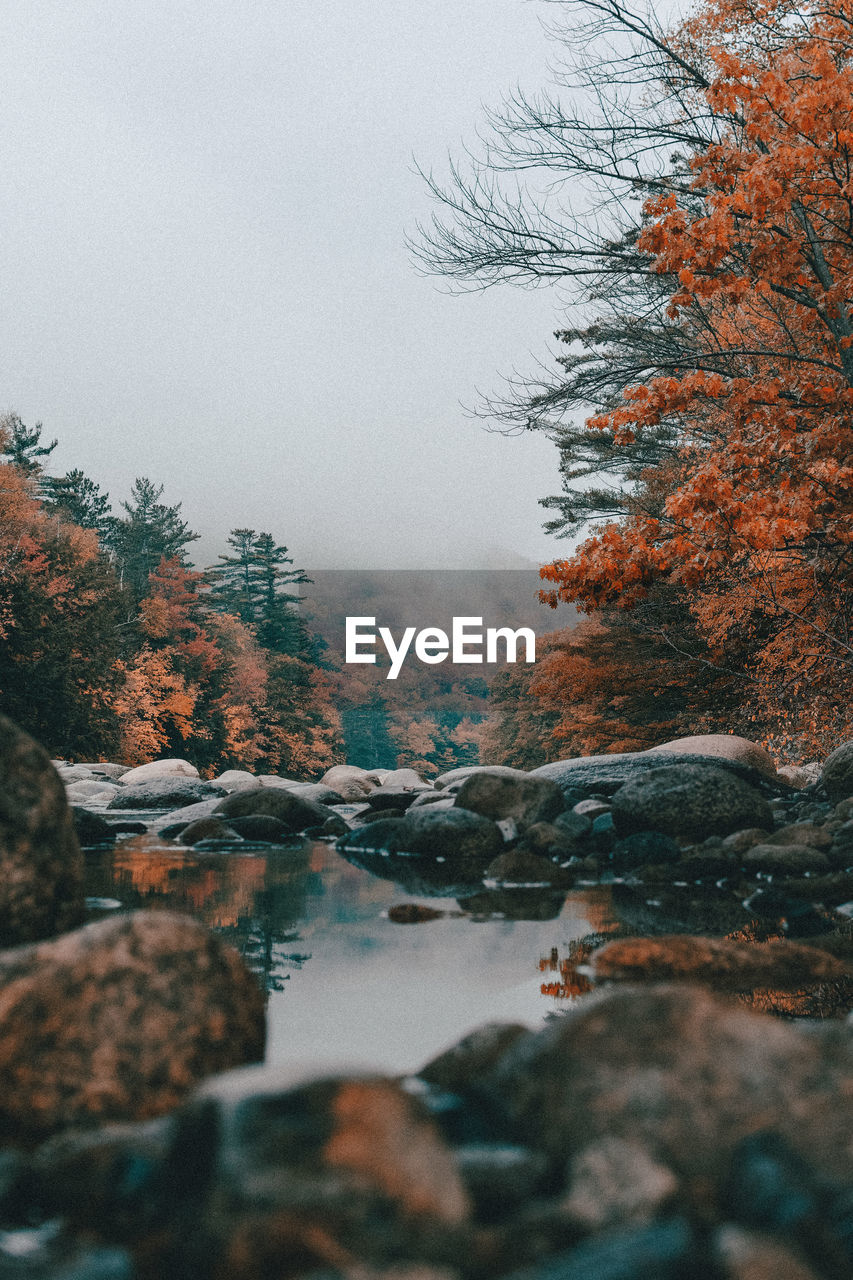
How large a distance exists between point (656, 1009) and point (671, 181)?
11497 millimetres

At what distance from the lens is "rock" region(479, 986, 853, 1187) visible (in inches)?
77.5

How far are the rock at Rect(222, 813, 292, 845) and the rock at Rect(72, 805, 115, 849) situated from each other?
1.01 metres

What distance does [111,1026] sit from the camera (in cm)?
240

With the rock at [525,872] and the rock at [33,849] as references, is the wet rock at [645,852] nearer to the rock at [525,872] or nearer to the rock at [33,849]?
the rock at [525,872]

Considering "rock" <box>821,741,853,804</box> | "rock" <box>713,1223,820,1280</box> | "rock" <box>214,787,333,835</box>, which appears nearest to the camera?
"rock" <box>713,1223,820,1280</box>

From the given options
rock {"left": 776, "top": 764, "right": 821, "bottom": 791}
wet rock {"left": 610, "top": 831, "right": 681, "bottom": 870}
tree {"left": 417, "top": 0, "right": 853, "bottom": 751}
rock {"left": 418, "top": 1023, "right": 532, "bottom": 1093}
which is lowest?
rock {"left": 776, "top": 764, "right": 821, "bottom": 791}

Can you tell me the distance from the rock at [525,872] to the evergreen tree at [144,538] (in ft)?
142

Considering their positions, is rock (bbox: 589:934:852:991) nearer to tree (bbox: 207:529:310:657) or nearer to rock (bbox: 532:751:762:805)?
rock (bbox: 532:751:762:805)

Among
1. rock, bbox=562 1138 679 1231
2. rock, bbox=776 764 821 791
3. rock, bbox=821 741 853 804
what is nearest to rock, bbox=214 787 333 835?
rock, bbox=821 741 853 804

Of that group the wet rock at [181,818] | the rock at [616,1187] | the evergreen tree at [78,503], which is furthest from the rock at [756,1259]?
the evergreen tree at [78,503]

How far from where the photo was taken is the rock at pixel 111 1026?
2.33 meters

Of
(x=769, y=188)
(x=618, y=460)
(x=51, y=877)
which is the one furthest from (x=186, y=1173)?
(x=618, y=460)

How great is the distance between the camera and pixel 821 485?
31.6 ft

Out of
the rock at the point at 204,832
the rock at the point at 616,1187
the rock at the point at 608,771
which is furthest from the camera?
the rock at the point at 608,771
